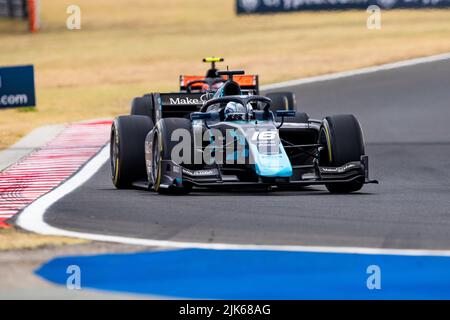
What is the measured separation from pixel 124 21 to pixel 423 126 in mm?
28283

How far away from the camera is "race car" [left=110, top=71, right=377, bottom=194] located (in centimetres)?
1258

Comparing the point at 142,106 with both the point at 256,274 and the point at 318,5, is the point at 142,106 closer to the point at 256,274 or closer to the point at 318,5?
the point at 256,274

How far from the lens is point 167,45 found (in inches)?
1769

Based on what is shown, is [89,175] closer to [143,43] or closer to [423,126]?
[423,126]

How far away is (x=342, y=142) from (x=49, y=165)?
576 centimetres

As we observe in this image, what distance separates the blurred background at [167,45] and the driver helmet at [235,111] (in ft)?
43.0

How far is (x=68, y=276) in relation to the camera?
7.76 meters

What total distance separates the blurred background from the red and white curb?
10.8 ft

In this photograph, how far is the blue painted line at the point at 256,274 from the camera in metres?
7.31

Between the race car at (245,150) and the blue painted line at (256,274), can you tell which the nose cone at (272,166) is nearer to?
the race car at (245,150)

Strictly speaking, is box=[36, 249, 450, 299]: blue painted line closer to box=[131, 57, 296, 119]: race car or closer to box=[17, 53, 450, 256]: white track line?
box=[17, 53, 450, 256]: white track line

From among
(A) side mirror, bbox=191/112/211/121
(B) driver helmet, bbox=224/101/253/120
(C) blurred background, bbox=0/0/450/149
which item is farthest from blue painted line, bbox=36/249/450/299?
(C) blurred background, bbox=0/0/450/149
